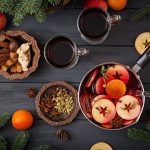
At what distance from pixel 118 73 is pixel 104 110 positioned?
0.37ft

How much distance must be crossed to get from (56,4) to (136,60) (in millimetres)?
291

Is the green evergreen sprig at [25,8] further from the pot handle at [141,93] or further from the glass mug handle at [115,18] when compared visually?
the pot handle at [141,93]

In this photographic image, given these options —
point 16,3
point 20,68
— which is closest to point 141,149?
point 20,68

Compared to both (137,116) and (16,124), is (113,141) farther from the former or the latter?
(16,124)

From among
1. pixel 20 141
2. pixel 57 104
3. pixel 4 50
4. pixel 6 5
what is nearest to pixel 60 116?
pixel 57 104

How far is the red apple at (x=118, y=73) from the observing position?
1.27m

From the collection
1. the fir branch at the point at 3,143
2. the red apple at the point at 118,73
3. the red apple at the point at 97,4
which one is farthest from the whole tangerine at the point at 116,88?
the fir branch at the point at 3,143

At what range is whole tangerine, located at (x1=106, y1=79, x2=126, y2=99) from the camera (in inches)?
49.6

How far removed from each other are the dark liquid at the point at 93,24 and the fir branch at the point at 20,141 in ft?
1.14

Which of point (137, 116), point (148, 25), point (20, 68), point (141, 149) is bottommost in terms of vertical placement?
point (141, 149)

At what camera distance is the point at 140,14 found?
4.33 feet

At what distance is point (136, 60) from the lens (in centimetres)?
133

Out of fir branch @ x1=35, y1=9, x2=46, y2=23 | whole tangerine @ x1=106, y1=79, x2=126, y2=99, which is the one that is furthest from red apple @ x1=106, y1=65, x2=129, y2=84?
fir branch @ x1=35, y1=9, x2=46, y2=23

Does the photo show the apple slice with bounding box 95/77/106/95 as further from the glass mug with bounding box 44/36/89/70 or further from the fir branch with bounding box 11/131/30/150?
the fir branch with bounding box 11/131/30/150
